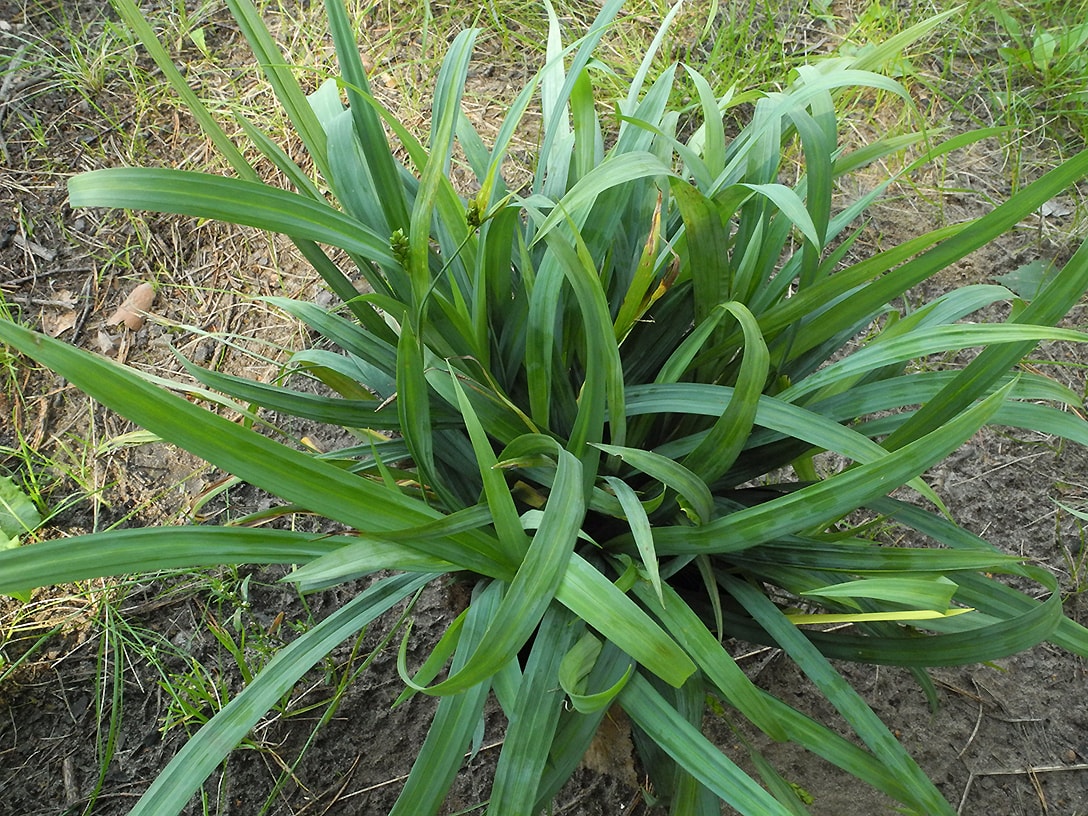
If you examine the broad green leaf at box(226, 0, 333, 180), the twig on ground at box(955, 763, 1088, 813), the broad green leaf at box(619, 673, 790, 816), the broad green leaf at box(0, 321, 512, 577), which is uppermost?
the broad green leaf at box(226, 0, 333, 180)

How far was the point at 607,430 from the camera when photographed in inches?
36.8

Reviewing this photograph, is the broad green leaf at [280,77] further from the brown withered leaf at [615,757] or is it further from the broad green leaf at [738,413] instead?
the brown withered leaf at [615,757]

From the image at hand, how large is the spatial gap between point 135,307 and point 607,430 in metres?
1.03

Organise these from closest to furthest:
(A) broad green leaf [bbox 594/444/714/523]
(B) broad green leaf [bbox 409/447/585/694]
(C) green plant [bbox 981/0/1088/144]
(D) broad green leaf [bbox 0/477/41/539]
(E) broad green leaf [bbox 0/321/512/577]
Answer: (E) broad green leaf [bbox 0/321/512/577] < (B) broad green leaf [bbox 409/447/585/694] < (A) broad green leaf [bbox 594/444/714/523] < (D) broad green leaf [bbox 0/477/41/539] < (C) green plant [bbox 981/0/1088/144]

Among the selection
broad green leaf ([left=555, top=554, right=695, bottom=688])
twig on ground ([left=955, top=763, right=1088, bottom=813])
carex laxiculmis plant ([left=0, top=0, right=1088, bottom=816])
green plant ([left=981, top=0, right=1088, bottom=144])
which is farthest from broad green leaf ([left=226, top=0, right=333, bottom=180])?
green plant ([left=981, top=0, right=1088, bottom=144])

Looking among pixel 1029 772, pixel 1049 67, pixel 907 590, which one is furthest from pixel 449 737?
pixel 1049 67

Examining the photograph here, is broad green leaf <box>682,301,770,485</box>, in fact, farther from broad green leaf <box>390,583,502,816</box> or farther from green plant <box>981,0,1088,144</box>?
green plant <box>981,0,1088,144</box>

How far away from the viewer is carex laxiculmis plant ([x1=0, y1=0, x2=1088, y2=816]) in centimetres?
65

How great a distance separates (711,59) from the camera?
5.28ft

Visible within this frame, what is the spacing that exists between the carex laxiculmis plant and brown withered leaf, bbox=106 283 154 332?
0.65 m

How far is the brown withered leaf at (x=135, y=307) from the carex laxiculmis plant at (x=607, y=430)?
65 cm

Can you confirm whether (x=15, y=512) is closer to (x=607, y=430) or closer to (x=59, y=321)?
(x=59, y=321)

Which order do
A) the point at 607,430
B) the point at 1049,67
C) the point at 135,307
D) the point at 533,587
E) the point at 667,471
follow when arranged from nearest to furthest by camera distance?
the point at 533,587
the point at 667,471
the point at 607,430
the point at 135,307
the point at 1049,67

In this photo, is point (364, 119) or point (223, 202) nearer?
Answer: point (223, 202)
